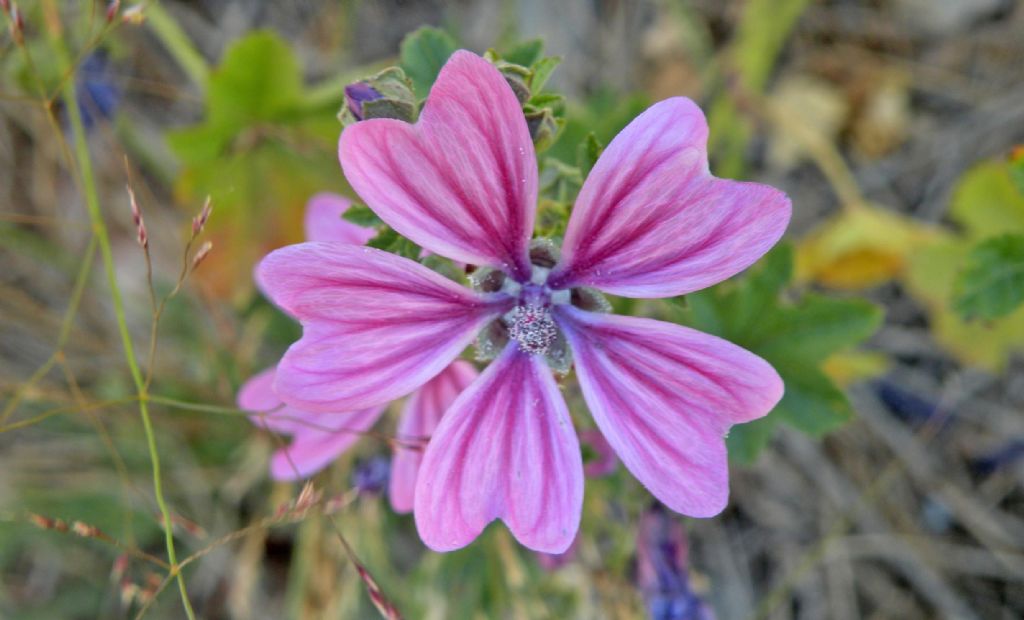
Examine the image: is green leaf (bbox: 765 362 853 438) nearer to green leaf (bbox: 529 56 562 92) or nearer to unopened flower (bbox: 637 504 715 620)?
unopened flower (bbox: 637 504 715 620)

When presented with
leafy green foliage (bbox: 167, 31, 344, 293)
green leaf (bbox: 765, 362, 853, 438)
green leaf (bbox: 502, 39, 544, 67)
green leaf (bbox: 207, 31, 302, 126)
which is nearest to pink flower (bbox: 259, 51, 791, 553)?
green leaf (bbox: 502, 39, 544, 67)

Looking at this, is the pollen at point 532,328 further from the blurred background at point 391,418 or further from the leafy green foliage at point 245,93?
the leafy green foliage at point 245,93

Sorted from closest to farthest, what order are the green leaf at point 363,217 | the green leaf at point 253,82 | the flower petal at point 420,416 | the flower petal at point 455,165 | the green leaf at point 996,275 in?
the flower petal at point 455,165, the green leaf at point 363,217, the flower petal at point 420,416, the green leaf at point 996,275, the green leaf at point 253,82

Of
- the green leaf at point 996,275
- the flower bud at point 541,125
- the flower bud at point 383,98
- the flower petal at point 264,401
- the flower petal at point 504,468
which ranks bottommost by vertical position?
the green leaf at point 996,275

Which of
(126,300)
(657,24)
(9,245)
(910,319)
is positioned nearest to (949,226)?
(910,319)

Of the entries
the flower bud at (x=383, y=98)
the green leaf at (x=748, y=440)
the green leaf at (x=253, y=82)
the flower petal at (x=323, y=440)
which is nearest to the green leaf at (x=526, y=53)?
the flower bud at (x=383, y=98)

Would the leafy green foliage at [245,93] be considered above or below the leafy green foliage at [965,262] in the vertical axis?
above

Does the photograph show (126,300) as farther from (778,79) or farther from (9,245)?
(778,79)
